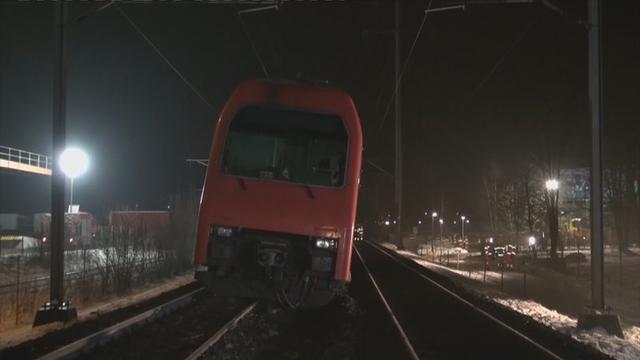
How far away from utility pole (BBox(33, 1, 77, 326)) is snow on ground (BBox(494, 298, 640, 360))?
363 inches

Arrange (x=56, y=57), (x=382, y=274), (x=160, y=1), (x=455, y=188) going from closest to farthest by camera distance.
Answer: (x=56, y=57), (x=160, y=1), (x=382, y=274), (x=455, y=188)

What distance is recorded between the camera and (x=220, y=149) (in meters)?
11.0

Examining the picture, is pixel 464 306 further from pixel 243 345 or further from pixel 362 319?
pixel 243 345

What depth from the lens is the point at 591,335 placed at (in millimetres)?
12023

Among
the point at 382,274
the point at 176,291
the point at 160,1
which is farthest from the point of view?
the point at 382,274

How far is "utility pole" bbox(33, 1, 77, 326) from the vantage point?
40.3ft

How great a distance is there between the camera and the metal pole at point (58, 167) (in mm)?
12430

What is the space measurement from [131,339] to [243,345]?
1.81 m

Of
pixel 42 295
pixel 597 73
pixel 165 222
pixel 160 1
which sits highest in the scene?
pixel 160 1

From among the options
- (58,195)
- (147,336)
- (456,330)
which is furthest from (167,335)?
(456,330)

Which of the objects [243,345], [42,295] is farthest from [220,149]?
[42,295]

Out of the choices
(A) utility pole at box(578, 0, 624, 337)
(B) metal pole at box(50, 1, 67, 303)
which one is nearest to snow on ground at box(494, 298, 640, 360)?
(A) utility pole at box(578, 0, 624, 337)

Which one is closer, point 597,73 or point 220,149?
point 220,149

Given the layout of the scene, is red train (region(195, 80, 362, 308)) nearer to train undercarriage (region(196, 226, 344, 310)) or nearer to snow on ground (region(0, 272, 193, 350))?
train undercarriage (region(196, 226, 344, 310))
